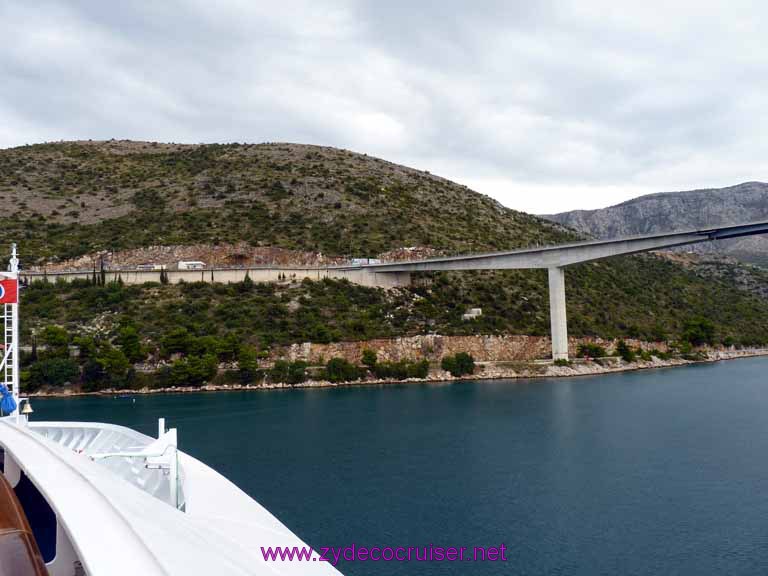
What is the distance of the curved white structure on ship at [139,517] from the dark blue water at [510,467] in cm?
634

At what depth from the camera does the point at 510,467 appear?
23.4m

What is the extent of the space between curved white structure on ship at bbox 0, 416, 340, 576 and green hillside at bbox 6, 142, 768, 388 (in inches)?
1397

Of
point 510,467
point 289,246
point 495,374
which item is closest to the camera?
point 510,467

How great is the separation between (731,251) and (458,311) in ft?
540

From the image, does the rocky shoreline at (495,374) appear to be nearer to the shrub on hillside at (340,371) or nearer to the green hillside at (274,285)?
the shrub on hillside at (340,371)

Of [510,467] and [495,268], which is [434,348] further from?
[510,467]

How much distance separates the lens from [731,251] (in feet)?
606

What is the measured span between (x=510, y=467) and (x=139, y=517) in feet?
68.6

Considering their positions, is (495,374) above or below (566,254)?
below

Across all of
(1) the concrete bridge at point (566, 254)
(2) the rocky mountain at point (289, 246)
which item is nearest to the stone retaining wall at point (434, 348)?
(2) the rocky mountain at point (289, 246)

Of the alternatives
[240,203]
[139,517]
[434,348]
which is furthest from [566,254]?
[139,517]

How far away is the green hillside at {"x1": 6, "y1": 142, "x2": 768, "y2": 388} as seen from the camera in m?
48.5

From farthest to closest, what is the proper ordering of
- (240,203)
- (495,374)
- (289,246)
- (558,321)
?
1. (240,203)
2. (289,246)
3. (558,321)
4. (495,374)

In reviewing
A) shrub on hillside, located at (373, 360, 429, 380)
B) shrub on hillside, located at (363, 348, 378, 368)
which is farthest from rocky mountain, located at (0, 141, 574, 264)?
shrub on hillside, located at (373, 360, 429, 380)
